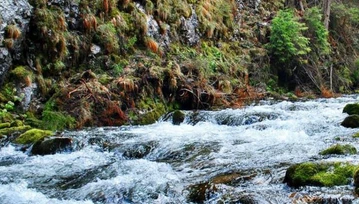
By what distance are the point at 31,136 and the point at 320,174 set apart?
17.9 ft

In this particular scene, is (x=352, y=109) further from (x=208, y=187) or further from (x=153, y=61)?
(x=208, y=187)

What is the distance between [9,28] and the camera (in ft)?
32.2

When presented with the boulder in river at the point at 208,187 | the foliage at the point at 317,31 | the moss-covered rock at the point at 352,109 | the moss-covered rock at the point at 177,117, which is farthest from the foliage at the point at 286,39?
the boulder in river at the point at 208,187

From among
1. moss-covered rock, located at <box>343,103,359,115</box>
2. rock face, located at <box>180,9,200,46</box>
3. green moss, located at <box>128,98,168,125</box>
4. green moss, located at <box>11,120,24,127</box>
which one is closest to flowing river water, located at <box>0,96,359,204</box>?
moss-covered rock, located at <box>343,103,359,115</box>

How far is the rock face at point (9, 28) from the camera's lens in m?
9.68

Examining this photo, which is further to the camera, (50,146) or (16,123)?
(16,123)

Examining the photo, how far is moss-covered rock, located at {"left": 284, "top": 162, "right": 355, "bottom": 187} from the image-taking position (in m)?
4.93

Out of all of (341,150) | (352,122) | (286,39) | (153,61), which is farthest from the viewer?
(286,39)

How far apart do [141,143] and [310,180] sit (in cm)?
358

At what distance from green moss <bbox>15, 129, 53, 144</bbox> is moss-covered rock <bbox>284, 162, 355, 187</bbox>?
487 centimetres

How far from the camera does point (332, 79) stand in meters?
19.5

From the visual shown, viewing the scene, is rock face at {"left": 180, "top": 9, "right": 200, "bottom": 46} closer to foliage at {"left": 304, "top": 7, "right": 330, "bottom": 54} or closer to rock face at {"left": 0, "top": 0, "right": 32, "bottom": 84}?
rock face at {"left": 0, "top": 0, "right": 32, "bottom": 84}

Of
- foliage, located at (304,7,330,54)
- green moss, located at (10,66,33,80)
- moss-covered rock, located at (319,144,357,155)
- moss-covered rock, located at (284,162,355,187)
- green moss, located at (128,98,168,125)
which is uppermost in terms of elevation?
foliage, located at (304,7,330,54)

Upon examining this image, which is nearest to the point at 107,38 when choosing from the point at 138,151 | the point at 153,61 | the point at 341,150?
the point at 153,61
